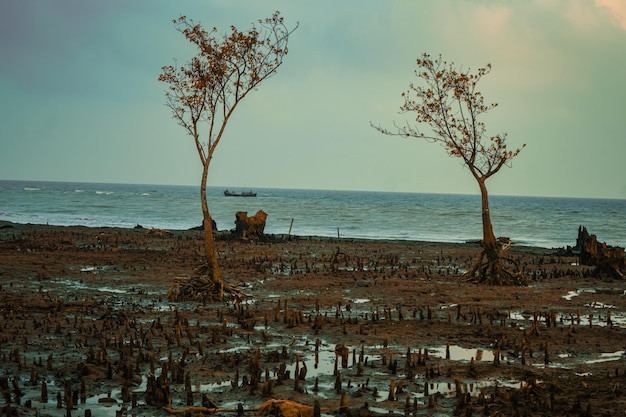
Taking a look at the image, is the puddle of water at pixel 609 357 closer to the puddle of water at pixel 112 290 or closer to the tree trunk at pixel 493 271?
the tree trunk at pixel 493 271

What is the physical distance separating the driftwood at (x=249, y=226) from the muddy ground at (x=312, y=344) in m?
17.6

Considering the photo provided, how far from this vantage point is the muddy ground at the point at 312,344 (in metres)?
10.5

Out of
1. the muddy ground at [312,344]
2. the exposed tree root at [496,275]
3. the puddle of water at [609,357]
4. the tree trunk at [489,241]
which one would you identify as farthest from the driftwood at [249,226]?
the puddle of water at [609,357]

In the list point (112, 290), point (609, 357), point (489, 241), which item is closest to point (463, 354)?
point (609, 357)

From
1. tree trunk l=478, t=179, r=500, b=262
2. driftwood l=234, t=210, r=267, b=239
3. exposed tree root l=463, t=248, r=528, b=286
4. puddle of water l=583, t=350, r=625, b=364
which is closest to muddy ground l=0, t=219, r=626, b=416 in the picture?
puddle of water l=583, t=350, r=625, b=364

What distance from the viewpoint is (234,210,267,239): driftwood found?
151 feet

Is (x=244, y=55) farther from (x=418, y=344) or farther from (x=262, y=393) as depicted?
(x=262, y=393)

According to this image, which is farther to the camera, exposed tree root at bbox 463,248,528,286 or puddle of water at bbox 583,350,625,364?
exposed tree root at bbox 463,248,528,286

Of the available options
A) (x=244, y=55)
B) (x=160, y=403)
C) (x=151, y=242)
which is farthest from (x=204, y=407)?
(x=151, y=242)

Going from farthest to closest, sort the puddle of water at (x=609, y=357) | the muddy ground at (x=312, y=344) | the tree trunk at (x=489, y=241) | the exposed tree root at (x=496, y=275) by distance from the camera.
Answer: the tree trunk at (x=489, y=241) < the exposed tree root at (x=496, y=275) < the puddle of water at (x=609, y=357) < the muddy ground at (x=312, y=344)

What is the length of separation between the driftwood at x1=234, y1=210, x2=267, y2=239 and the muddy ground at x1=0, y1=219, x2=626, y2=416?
57.6 feet

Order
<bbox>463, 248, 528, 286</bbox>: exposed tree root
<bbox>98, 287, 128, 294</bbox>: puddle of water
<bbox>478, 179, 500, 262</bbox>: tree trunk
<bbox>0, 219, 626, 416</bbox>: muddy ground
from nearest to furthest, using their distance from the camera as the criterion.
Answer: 1. <bbox>0, 219, 626, 416</bbox>: muddy ground
2. <bbox>98, 287, 128, 294</bbox>: puddle of water
3. <bbox>463, 248, 528, 286</bbox>: exposed tree root
4. <bbox>478, 179, 500, 262</bbox>: tree trunk

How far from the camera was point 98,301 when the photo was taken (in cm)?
2006

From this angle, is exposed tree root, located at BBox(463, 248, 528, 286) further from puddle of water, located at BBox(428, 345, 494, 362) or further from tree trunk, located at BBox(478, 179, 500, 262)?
puddle of water, located at BBox(428, 345, 494, 362)
